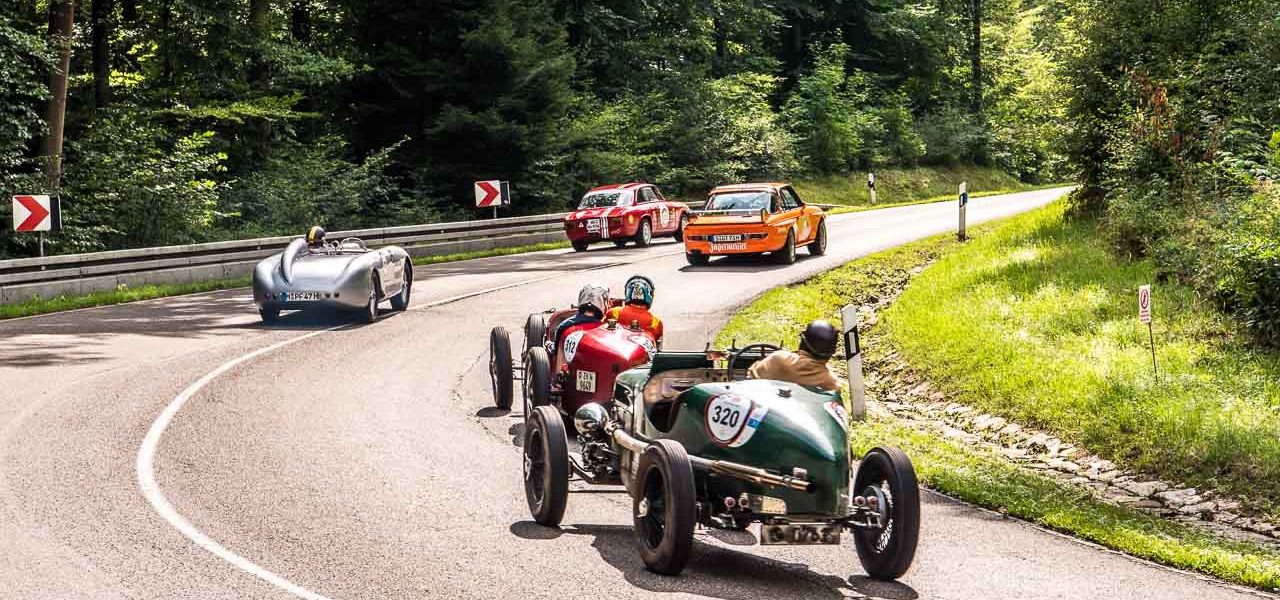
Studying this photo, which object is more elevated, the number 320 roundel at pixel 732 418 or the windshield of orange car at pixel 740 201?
the windshield of orange car at pixel 740 201

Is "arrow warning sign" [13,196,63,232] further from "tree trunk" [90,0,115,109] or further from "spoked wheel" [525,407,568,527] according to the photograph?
"spoked wheel" [525,407,568,527]

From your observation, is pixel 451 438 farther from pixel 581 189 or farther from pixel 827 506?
pixel 581 189

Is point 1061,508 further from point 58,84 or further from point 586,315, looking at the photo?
point 58,84

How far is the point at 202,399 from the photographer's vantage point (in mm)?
13078

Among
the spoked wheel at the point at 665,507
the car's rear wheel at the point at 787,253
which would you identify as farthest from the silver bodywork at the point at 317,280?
the spoked wheel at the point at 665,507

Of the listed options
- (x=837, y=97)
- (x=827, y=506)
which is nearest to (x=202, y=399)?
(x=827, y=506)

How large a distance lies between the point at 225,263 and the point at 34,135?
5603 mm

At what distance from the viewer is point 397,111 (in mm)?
39531

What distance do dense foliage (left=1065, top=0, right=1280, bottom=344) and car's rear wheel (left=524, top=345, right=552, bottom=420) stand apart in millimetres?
7217

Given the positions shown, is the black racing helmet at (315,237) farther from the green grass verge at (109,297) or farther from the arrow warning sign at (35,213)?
the arrow warning sign at (35,213)

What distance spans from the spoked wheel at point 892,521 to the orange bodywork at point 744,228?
19.0 metres

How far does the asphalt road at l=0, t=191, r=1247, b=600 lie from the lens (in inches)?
290

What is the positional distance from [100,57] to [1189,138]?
1000 inches

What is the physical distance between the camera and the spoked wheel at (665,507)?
7.12m
